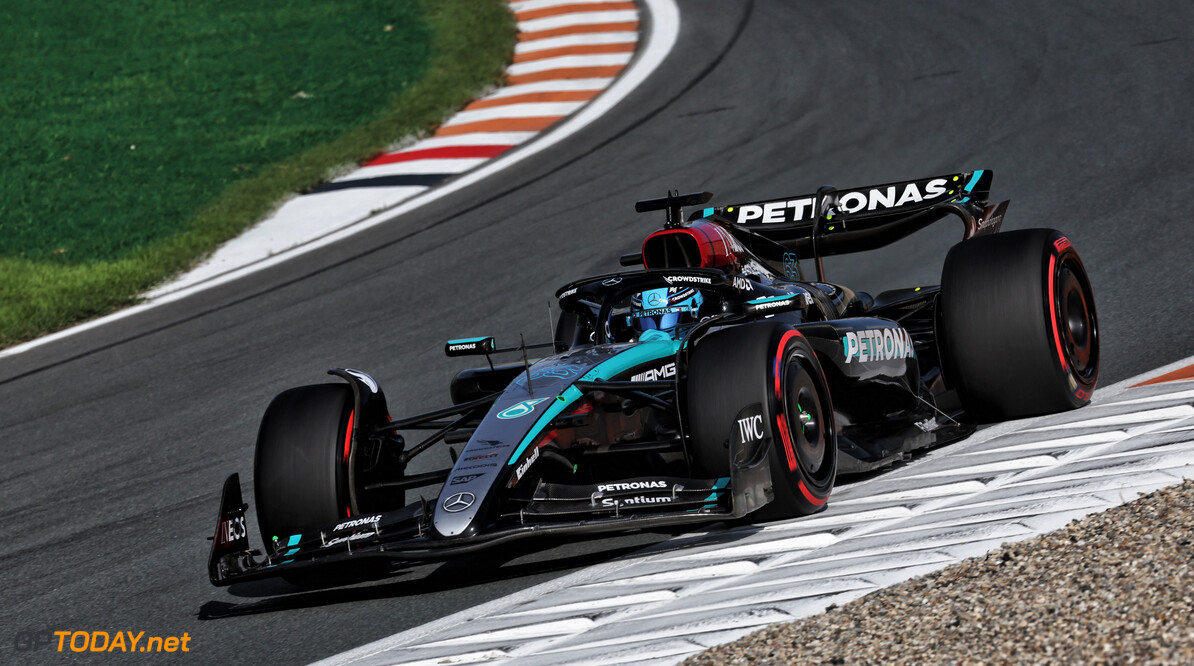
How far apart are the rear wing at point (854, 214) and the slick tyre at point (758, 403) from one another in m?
2.85

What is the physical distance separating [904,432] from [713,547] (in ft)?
5.39

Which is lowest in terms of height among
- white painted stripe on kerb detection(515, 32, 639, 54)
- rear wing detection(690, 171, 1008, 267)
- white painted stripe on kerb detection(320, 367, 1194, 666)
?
white painted stripe on kerb detection(320, 367, 1194, 666)

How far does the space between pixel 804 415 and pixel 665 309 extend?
41.9 inches

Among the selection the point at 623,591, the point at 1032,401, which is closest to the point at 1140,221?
the point at 1032,401

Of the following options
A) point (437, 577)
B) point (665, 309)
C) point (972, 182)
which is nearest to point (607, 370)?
point (665, 309)

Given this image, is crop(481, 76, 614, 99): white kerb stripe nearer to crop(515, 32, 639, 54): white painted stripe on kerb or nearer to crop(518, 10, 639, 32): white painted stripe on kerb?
crop(515, 32, 639, 54): white painted stripe on kerb

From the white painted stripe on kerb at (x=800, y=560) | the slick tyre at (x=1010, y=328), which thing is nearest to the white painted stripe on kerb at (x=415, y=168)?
the slick tyre at (x=1010, y=328)

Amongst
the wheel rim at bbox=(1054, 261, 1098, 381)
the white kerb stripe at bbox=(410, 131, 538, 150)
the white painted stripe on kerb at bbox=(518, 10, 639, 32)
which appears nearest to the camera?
the wheel rim at bbox=(1054, 261, 1098, 381)

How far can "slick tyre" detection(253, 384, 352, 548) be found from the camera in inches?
229

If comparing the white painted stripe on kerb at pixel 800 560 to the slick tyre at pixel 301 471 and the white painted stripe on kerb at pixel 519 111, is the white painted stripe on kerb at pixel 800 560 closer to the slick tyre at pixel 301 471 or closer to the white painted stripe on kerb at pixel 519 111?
the slick tyre at pixel 301 471

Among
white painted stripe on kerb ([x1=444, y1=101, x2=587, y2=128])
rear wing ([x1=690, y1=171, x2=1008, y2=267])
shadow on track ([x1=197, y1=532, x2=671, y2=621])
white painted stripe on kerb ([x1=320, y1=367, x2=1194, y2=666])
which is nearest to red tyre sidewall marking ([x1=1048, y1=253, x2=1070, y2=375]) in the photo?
white painted stripe on kerb ([x1=320, y1=367, x2=1194, y2=666])

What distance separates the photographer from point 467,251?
39.3 ft

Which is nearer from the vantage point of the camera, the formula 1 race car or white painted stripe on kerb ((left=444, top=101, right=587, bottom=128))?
the formula 1 race car

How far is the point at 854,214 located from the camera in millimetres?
8508
